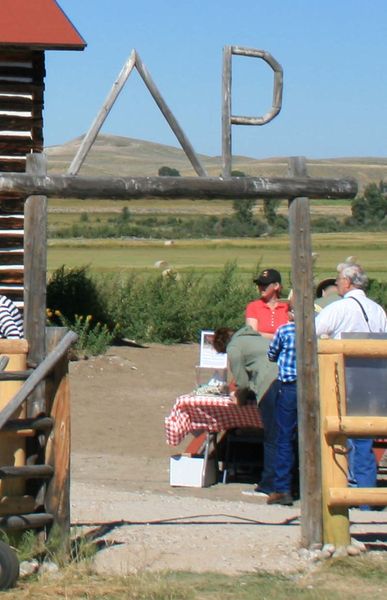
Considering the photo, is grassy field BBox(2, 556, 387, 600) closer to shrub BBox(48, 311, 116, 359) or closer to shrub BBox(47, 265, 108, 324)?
Answer: shrub BBox(48, 311, 116, 359)

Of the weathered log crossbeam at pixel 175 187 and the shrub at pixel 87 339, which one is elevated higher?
the weathered log crossbeam at pixel 175 187

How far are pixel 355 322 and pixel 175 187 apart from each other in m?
2.48

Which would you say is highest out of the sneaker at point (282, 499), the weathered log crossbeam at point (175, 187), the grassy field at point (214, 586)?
the weathered log crossbeam at point (175, 187)

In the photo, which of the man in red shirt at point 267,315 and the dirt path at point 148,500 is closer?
the dirt path at point 148,500

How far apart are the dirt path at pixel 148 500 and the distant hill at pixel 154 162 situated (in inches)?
3430

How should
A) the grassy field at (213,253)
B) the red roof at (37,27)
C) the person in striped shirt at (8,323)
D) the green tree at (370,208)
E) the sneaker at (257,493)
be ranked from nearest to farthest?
1. the person in striped shirt at (8,323)
2. the sneaker at (257,493)
3. the red roof at (37,27)
4. the grassy field at (213,253)
5. the green tree at (370,208)

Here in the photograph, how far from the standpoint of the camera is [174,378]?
16594 mm

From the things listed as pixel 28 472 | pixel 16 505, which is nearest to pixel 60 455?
pixel 28 472

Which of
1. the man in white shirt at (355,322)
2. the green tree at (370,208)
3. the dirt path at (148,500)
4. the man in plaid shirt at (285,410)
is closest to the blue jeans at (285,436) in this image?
the man in plaid shirt at (285,410)

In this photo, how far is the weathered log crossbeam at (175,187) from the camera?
6.78 meters

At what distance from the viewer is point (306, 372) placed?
7168 millimetres

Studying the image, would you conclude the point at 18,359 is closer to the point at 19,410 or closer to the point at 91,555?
Answer: the point at 19,410

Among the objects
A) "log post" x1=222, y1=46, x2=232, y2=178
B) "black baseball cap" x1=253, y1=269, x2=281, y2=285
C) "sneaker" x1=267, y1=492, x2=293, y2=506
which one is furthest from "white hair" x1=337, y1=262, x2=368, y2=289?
"log post" x1=222, y1=46, x2=232, y2=178

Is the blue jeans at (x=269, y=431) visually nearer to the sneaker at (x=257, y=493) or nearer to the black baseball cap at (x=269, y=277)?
the sneaker at (x=257, y=493)
